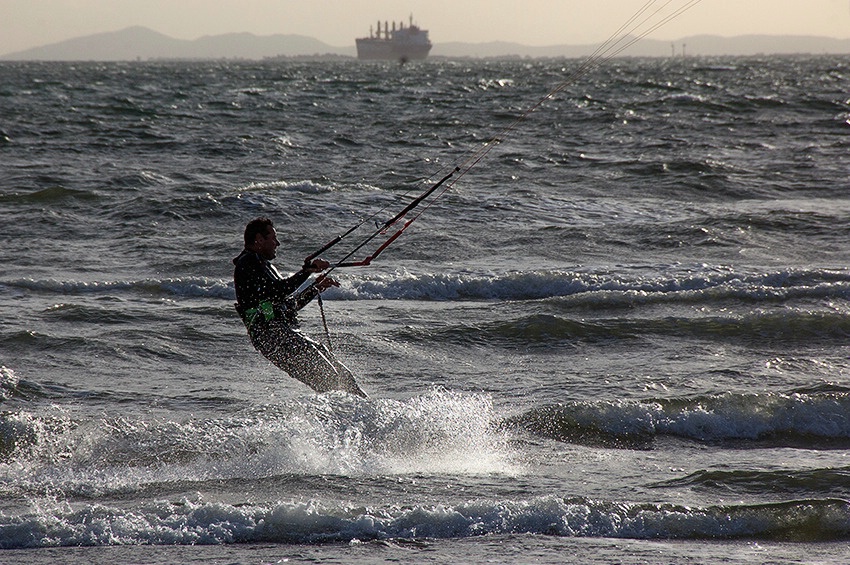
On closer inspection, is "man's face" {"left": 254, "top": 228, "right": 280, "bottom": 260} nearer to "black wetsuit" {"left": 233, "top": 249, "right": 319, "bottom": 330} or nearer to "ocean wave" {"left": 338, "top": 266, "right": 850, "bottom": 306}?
"black wetsuit" {"left": 233, "top": 249, "right": 319, "bottom": 330}

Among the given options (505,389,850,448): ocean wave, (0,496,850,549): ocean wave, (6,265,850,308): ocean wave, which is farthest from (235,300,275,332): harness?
(6,265,850,308): ocean wave

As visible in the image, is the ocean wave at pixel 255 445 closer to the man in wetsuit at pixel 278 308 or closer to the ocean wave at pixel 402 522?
the man in wetsuit at pixel 278 308

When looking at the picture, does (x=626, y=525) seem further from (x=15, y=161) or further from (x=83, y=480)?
(x=15, y=161)

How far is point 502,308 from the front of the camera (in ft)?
38.0

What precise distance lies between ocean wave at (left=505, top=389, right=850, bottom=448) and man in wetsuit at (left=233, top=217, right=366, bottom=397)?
4.90ft

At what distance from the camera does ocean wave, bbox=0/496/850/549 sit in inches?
214

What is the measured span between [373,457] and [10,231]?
425 inches

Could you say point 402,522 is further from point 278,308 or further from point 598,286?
point 598,286

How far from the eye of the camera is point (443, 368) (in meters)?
9.45

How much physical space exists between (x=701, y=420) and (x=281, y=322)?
333 cm

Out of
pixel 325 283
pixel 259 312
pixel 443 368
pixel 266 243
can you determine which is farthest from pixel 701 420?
pixel 266 243

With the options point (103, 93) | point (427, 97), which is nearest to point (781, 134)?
point (427, 97)

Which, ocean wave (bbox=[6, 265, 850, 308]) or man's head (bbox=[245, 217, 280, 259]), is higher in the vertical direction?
man's head (bbox=[245, 217, 280, 259])

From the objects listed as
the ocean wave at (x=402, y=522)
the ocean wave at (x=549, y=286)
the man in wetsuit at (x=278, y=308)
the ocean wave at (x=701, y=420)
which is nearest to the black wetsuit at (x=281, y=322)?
the man in wetsuit at (x=278, y=308)
